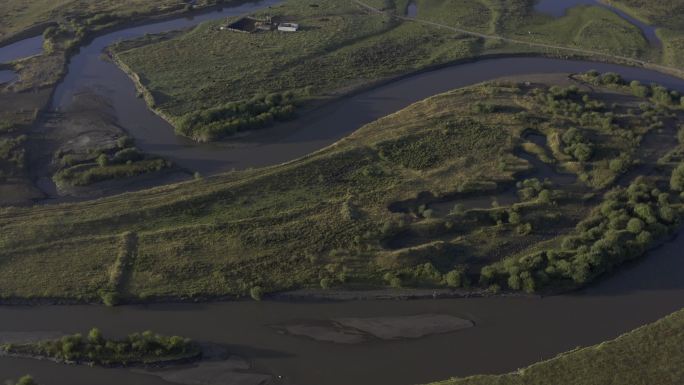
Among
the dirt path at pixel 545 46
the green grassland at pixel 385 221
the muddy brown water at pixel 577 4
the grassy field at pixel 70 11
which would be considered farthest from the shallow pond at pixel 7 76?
the muddy brown water at pixel 577 4

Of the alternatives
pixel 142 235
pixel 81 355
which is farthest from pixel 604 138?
pixel 81 355

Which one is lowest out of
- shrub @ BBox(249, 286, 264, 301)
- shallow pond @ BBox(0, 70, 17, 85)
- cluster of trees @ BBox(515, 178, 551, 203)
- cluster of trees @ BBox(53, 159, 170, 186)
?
shrub @ BBox(249, 286, 264, 301)

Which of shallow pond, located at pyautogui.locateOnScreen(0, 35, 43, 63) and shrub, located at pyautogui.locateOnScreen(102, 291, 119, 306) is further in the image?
shallow pond, located at pyautogui.locateOnScreen(0, 35, 43, 63)

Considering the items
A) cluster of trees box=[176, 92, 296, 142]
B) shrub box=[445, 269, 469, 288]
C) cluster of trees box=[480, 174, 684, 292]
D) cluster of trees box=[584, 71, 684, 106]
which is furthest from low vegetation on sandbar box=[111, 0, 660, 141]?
cluster of trees box=[480, 174, 684, 292]

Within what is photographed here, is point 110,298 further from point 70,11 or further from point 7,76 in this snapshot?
point 70,11

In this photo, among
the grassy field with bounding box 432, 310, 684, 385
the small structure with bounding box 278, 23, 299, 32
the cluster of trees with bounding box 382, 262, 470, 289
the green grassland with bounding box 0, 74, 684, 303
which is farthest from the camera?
the small structure with bounding box 278, 23, 299, 32

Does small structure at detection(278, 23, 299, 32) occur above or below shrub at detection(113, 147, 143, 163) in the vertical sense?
above

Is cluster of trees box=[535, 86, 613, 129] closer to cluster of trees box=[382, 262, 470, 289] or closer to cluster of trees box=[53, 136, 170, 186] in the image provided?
cluster of trees box=[382, 262, 470, 289]
